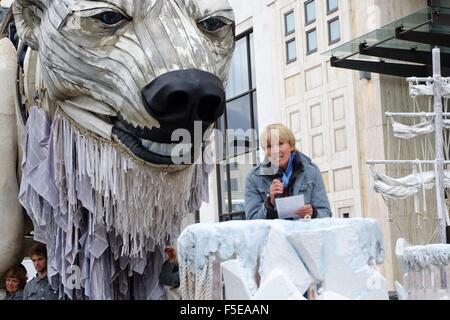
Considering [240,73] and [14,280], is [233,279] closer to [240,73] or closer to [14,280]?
[14,280]

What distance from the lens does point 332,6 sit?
623 inches

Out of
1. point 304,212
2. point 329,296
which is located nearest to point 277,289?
point 329,296

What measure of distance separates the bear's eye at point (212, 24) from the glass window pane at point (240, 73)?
16945mm

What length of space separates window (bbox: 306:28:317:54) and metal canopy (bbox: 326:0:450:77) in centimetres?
93

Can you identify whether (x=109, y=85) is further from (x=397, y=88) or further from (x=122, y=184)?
(x=397, y=88)

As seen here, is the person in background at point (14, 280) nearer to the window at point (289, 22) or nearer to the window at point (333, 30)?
the window at point (333, 30)

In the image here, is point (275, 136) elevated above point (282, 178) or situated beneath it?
elevated above

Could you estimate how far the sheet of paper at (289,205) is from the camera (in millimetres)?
3037

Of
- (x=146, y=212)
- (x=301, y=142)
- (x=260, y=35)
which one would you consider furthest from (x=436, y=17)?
(x=146, y=212)

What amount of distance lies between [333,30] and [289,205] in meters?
13.2

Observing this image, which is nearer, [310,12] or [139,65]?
[139,65]

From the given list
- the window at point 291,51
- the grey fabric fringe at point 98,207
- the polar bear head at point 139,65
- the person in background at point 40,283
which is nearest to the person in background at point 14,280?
the person in background at point 40,283

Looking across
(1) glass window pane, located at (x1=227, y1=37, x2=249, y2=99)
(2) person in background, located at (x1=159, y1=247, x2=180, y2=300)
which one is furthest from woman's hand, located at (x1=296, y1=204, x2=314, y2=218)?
(1) glass window pane, located at (x1=227, y1=37, x2=249, y2=99)

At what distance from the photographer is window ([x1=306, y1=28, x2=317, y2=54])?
16.3 metres
